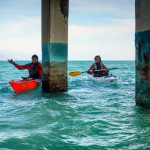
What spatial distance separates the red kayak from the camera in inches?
348

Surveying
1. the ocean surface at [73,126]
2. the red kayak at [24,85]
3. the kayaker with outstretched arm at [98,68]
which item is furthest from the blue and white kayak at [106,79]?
the ocean surface at [73,126]

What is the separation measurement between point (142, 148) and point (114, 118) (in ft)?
5.51

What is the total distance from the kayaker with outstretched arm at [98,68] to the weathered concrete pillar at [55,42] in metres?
3.52

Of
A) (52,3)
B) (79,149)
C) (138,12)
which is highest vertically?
(52,3)

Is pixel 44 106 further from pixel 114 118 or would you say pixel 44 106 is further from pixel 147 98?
pixel 147 98

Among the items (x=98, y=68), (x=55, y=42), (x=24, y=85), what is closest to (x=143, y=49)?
(x=55, y=42)

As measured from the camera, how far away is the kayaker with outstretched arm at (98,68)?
12.4 m

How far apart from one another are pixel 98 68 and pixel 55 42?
4661 mm

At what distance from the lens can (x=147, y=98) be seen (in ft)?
18.9

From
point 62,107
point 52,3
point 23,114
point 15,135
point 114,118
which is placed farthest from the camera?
point 52,3

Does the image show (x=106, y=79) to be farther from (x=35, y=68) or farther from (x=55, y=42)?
(x=55, y=42)

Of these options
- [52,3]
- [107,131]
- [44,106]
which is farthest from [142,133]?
[52,3]

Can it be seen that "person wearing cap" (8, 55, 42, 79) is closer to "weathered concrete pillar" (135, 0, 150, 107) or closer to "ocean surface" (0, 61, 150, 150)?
"ocean surface" (0, 61, 150, 150)

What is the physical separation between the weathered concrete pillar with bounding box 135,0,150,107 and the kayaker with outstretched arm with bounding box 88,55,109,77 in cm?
641
